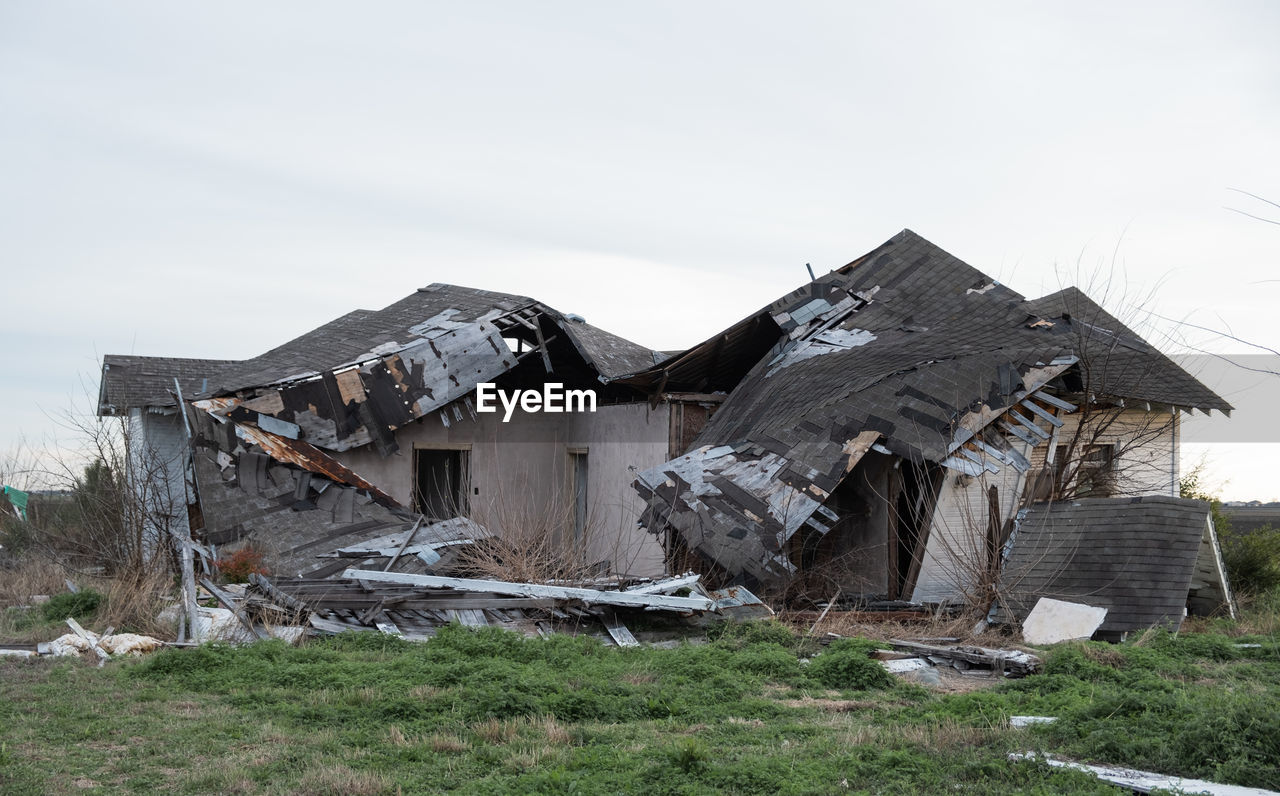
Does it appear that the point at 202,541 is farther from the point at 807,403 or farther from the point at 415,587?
the point at 807,403

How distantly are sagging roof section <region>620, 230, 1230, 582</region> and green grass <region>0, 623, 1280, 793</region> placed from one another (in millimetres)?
2419

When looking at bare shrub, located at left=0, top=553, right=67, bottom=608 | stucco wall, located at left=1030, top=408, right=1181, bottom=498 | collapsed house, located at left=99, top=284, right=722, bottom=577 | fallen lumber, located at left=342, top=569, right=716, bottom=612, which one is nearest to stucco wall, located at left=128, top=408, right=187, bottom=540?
collapsed house, located at left=99, top=284, right=722, bottom=577

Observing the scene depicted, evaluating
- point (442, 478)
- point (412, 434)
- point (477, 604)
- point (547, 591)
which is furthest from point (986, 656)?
point (442, 478)

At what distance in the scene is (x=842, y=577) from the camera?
550 inches

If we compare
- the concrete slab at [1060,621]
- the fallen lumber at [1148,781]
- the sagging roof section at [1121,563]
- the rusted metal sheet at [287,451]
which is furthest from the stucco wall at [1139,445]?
the fallen lumber at [1148,781]

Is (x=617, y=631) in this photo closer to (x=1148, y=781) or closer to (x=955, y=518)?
(x=955, y=518)

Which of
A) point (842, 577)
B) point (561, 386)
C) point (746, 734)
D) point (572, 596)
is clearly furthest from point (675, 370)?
point (746, 734)

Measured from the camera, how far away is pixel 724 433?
14.6 meters

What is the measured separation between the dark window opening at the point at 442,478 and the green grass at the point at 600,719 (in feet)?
24.4

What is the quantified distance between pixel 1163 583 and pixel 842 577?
12.7 ft

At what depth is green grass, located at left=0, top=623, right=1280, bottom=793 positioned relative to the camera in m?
5.74

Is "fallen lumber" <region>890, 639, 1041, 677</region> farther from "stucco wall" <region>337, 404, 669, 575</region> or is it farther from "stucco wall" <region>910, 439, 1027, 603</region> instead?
"stucco wall" <region>337, 404, 669, 575</region>

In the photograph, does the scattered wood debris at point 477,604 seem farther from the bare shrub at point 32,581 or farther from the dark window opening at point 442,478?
the dark window opening at point 442,478

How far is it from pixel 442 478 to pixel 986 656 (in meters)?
10.7
